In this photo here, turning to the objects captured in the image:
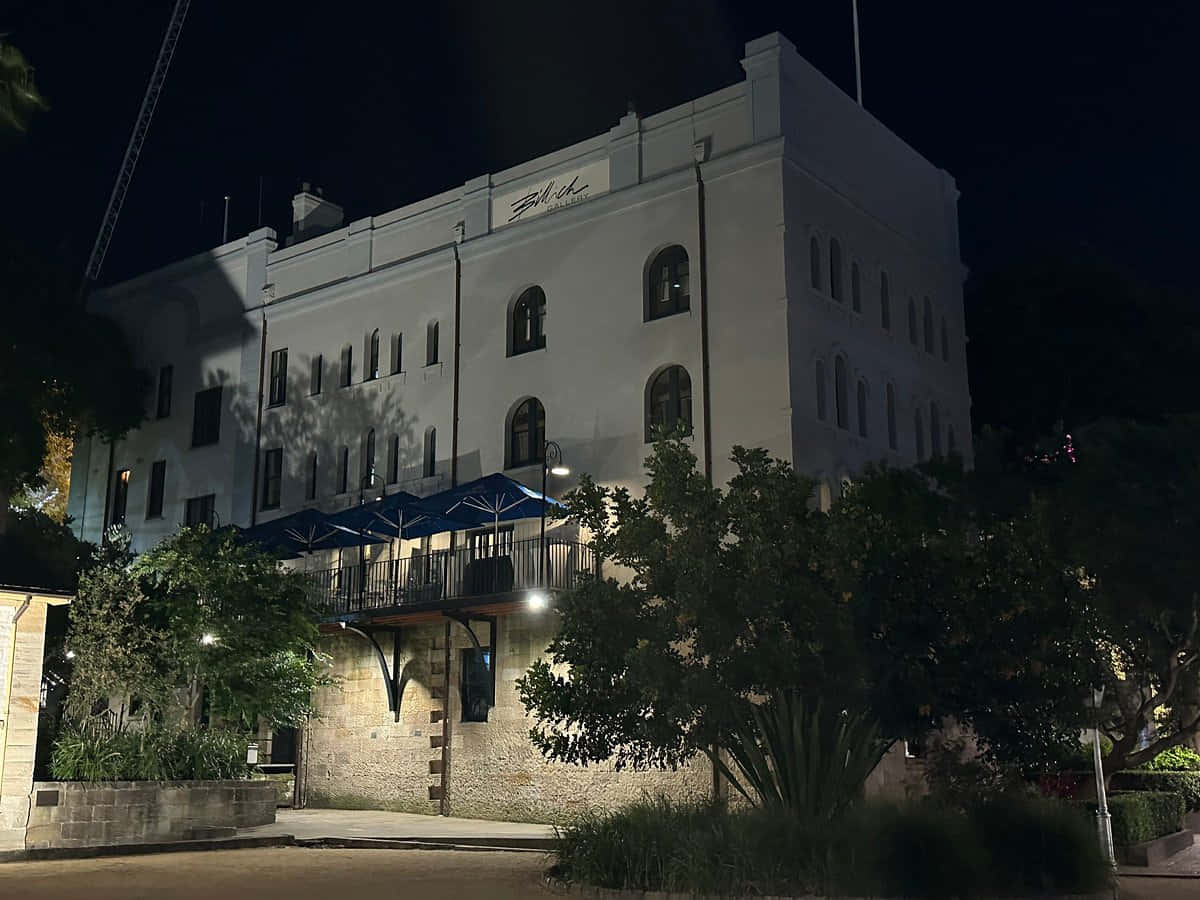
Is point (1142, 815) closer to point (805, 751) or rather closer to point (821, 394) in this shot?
point (805, 751)

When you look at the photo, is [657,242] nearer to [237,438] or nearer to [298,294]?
[298,294]

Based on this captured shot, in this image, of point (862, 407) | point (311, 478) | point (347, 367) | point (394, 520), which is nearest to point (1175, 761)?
point (862, 407)

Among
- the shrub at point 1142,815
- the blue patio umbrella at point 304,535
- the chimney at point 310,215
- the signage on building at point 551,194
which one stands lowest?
the shrub at point 1142,815

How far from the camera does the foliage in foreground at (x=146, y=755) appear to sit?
70.4 ft

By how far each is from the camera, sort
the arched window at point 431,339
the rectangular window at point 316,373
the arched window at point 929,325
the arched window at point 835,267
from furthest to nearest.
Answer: the rectangular window at point 316,373
the arched window at point 431,339
the arched window at point 929,325
the arched window at point 835,267

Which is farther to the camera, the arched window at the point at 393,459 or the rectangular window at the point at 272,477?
the rectangular window at the point at 272,477

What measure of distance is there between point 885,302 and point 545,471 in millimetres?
9677

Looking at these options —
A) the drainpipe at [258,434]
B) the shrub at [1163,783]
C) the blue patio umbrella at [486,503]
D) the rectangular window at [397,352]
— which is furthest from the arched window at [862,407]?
the drainpipe at [258,434]

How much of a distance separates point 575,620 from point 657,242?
45.0 ft

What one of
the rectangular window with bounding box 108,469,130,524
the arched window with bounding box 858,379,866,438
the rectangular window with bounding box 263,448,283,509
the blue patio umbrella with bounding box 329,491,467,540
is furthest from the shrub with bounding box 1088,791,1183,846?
the rectangular window with bounding box 108,469,130,524

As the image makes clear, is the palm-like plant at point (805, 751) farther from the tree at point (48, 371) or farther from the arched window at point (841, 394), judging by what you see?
the tree at point (48, 371)

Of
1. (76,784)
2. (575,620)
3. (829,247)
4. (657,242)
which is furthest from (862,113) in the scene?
(76,784)

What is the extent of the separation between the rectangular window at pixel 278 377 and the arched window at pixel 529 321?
27.6 ft

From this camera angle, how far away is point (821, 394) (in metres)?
28.6
